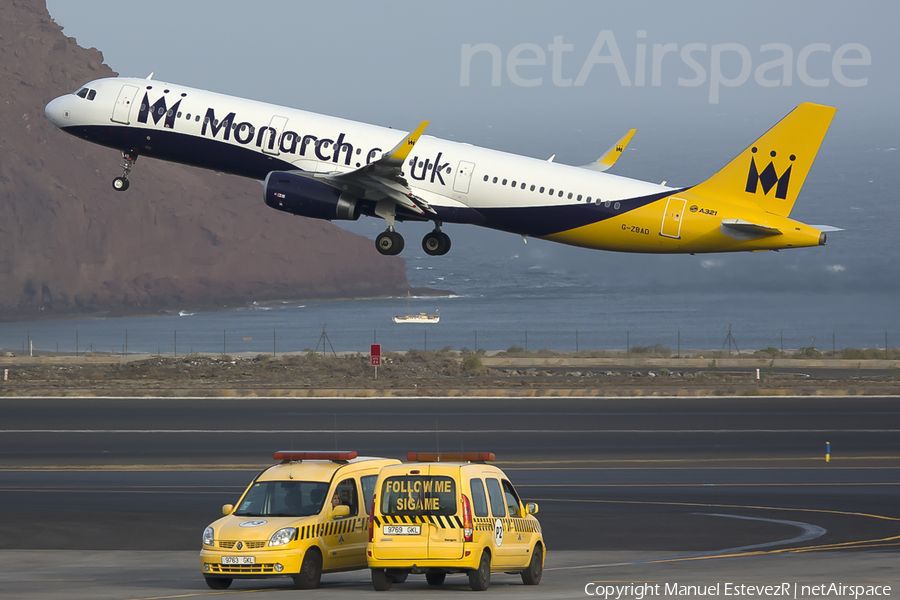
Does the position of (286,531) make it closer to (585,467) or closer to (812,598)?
(812,598)

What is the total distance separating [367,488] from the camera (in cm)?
2622

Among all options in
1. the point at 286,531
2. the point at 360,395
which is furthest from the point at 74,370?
the point at 286,531

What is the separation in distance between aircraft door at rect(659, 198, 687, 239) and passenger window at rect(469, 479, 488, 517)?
24.5m

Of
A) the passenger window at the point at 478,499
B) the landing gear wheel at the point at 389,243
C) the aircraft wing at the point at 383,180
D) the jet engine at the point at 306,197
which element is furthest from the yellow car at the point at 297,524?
the landing gear wheel at the point at 389,243

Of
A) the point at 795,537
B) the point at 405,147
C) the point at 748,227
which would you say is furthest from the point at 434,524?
the point at 748,227

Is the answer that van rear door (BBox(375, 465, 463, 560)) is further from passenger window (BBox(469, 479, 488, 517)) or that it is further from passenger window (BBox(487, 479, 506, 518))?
passenger window (BBox(487, 479, 506, 518))

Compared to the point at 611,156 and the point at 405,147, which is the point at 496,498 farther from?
the point at 611,156

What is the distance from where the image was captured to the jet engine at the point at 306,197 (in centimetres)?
4578

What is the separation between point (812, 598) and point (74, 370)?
89.0m

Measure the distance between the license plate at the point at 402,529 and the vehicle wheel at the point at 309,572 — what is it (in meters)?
1.98

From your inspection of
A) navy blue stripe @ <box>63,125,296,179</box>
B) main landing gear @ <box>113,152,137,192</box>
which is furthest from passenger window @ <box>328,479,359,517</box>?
main landing gear @ <box>113,152,137,192</box>

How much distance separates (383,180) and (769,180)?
15.3m

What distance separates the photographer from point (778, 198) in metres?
46.8

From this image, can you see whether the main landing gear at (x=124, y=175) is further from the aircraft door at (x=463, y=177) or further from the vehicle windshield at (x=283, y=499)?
the vehicle windshield at (x=283, y=499)
